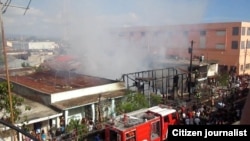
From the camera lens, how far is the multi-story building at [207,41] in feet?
125

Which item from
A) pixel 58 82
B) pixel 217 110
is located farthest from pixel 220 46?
pixel 58 82

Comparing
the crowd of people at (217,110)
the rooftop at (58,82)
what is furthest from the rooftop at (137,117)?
the rooftop at (58,82)

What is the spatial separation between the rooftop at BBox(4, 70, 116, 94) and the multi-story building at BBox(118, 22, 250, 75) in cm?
1912

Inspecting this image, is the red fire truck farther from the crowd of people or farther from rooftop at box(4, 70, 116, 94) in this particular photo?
rooftop at box(4, 70, 116, 94)

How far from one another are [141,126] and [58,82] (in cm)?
1034

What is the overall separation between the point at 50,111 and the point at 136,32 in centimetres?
3550

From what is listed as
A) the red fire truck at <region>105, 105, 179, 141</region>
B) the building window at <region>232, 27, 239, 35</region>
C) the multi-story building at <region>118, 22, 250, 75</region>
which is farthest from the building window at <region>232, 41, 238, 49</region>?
the red fire truck at <region>105, 105, 179, 141</region>

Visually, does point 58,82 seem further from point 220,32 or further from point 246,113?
point 220,32

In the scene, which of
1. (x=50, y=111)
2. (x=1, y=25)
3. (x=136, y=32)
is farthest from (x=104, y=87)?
(x=136, y=32)

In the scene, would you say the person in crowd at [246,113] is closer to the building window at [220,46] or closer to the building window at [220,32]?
the building window at [220,32]

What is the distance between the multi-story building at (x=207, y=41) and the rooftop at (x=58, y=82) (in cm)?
1912

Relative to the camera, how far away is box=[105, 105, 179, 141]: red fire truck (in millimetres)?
12312

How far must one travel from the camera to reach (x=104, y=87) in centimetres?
1900

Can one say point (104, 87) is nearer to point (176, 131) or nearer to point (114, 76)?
point (114, 76)
